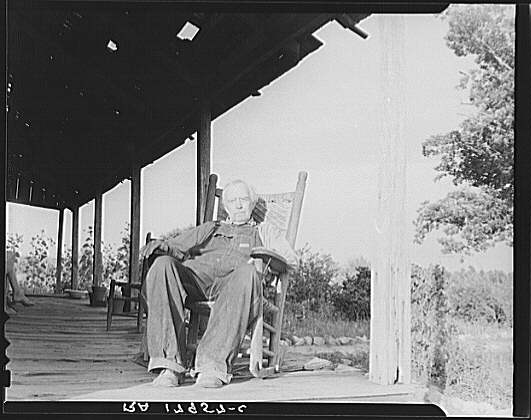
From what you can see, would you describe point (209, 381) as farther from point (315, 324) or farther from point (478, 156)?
point (478, 156)

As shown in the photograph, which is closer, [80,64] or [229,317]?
[229,317]

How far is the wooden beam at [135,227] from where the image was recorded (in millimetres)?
3547

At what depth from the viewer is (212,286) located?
3543mm

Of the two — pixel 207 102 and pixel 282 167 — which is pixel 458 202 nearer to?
pixel 282 167

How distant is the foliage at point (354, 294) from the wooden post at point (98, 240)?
0.96 meters

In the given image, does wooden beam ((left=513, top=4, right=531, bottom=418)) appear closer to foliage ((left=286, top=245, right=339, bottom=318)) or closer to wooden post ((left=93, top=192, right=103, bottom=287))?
foliage ((left=286, top=245, right=339, bottom=318))

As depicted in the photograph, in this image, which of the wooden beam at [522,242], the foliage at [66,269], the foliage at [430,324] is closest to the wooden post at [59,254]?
the foliage at [66,269]

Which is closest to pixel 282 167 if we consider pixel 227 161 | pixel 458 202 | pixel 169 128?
pixel 227 161

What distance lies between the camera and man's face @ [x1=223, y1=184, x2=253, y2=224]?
3.56 metres

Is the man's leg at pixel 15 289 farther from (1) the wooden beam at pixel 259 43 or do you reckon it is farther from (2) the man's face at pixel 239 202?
(1) the wooden beam at pixel 259 43

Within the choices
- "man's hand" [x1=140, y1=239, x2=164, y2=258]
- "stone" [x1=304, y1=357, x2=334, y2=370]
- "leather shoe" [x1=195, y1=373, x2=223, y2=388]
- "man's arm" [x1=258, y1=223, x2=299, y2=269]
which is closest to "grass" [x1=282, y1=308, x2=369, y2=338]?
"stone" [x1=304, y1=357, x2=334, y2=370]

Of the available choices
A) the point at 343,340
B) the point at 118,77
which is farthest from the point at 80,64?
the point at 343,340

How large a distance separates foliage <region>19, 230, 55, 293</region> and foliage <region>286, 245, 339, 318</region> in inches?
37.7

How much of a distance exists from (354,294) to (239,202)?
60 cm
